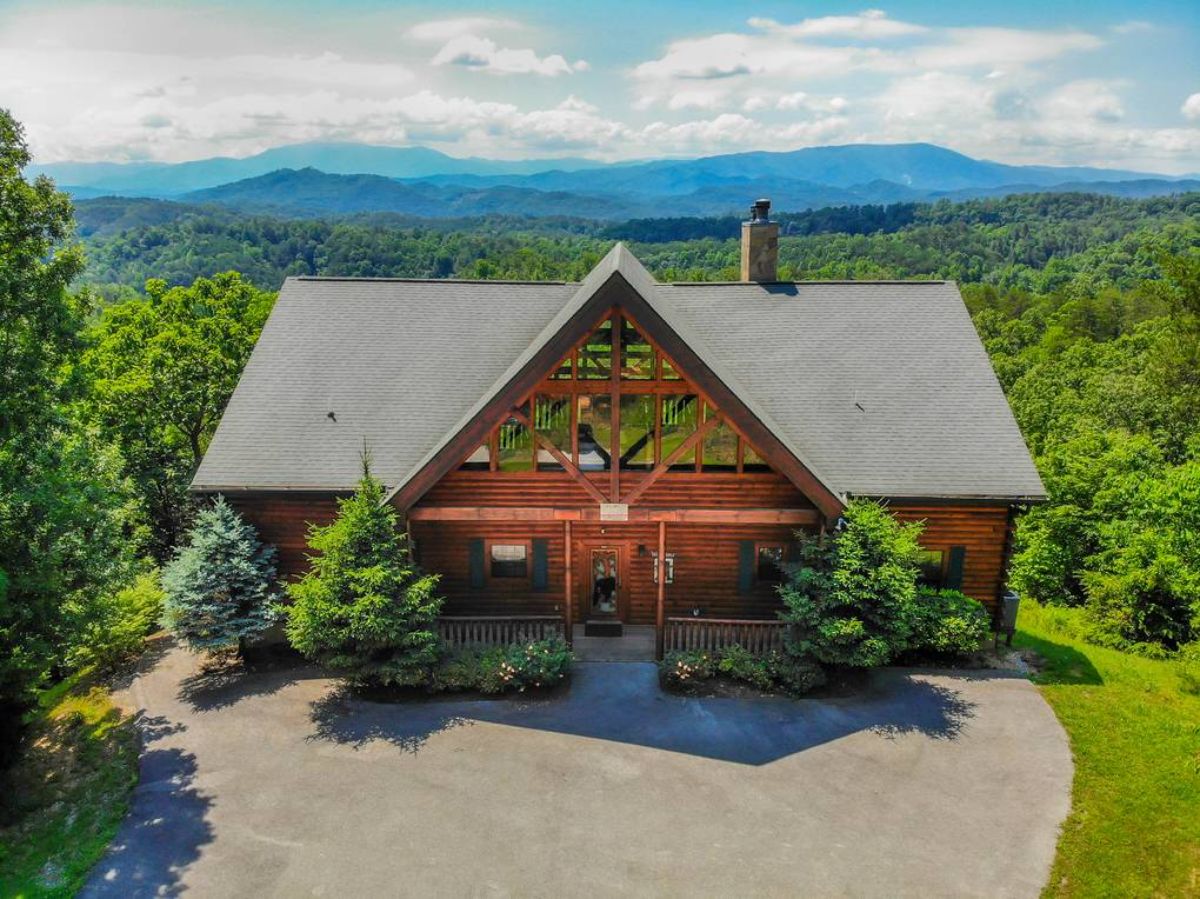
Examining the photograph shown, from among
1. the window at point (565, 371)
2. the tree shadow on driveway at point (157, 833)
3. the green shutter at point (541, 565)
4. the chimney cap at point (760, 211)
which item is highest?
the chimney cap at point (760, 211)

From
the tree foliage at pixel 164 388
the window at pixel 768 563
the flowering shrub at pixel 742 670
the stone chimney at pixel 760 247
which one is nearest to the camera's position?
the flowering shrub at pixel 742 670

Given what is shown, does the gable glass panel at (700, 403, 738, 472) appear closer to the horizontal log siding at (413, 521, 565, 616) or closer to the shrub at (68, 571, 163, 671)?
the horizontal log siding at (413, 521, 565, 616)

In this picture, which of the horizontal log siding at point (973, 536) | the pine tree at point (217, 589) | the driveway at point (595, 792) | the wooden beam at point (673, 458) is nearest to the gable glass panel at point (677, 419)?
the wooden beam at point (673, 458)

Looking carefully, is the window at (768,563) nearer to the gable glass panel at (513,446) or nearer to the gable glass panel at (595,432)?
the gable glass panel at (595,432)

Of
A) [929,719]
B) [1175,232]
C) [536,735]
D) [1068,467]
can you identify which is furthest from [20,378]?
[1175,232]

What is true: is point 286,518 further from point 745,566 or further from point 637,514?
point 745,566

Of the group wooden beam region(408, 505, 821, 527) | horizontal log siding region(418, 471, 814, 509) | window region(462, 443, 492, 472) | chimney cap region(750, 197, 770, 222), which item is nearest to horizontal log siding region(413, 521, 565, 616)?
horizontal log siding region(418, 471, 814, 509)

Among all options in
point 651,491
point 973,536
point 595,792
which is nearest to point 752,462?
point 651,491
